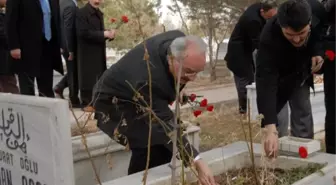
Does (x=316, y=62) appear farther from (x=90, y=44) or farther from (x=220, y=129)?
(x=90, y=44)

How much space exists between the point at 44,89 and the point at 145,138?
1.70 m

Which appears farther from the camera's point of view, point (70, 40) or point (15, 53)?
point (70, 40)

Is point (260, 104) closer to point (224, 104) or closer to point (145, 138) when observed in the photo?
point (145, 138)

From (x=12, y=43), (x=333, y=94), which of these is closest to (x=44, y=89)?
(x=12, y=43)

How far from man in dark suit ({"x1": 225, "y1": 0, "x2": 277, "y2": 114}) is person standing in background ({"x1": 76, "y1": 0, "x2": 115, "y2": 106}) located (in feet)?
4.72

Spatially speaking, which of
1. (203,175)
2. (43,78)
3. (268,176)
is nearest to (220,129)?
(43,78)

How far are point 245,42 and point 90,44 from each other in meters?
1.78

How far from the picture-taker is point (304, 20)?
2701 mm

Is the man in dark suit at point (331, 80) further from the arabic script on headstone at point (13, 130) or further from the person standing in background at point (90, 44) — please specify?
A: the person standing in background at point (90, 44)

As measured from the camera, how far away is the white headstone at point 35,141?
1.58 metres

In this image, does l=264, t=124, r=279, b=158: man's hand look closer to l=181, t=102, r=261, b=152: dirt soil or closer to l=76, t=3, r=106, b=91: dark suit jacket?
l=181, t=102, r=261, b=152: dirt soil

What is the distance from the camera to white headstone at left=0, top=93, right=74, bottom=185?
1.58m

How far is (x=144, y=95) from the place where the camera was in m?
2.60

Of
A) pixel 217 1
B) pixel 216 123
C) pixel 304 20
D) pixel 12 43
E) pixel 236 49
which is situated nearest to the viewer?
pixel 304 20
